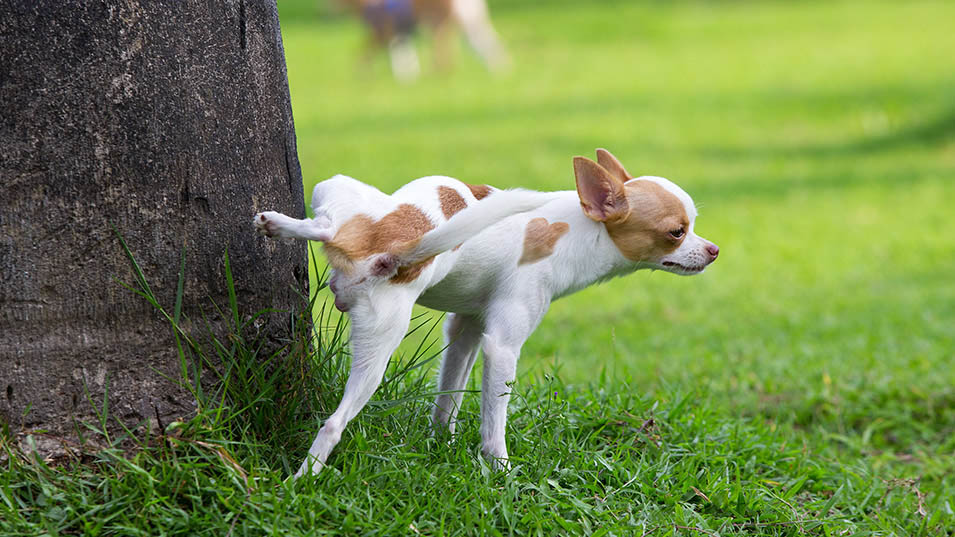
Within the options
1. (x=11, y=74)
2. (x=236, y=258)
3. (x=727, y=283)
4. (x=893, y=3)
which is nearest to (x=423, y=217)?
(x=236, y=258)

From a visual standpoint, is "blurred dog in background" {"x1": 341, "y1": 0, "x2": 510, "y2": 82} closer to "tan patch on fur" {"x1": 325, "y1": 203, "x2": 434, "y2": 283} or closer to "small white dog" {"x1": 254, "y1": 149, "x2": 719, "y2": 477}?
"small white dog" {"x1": 254, "y1": 149, "x2": 719, "y2": 477}

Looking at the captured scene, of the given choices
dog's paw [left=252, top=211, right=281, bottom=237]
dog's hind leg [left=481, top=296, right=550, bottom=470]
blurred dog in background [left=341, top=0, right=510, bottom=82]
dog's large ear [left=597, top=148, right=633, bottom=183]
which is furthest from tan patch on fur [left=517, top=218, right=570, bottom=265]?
blurred dog in background [left=341, top=0, right=510, bottom=82]

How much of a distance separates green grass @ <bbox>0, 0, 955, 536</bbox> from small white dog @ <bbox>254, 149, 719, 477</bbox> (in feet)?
0.68

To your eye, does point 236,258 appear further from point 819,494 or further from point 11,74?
point 819,494

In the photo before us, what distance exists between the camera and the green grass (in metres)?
2.77

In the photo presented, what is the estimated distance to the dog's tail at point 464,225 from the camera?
260 centimetres

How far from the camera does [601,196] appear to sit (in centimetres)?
296

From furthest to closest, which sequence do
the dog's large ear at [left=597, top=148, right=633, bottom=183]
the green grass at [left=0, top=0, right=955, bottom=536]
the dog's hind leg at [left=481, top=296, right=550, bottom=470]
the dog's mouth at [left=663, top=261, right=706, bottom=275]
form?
the dog's large ear at [left=597, top=148, right=633, bottom=183], the dog's mouth at [left=663, top=261, right=706, bottom=275], the dog's hind leg at [left=481, top=296, right=550, bottom=470], the green grass at [left=0, top=0, right=955, bottom=536]

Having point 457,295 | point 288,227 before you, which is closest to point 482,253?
point 457,295

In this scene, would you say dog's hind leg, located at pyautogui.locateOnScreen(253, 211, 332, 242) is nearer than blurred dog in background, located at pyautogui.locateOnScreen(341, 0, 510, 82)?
Yes

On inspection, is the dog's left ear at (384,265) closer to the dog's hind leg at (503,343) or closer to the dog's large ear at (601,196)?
the dog's hind leg at (503,343)

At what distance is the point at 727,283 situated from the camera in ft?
26.7

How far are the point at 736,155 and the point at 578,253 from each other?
9866 mm

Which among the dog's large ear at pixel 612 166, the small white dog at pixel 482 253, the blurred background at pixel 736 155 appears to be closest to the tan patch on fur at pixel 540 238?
the small white dog at pixel 482 253
